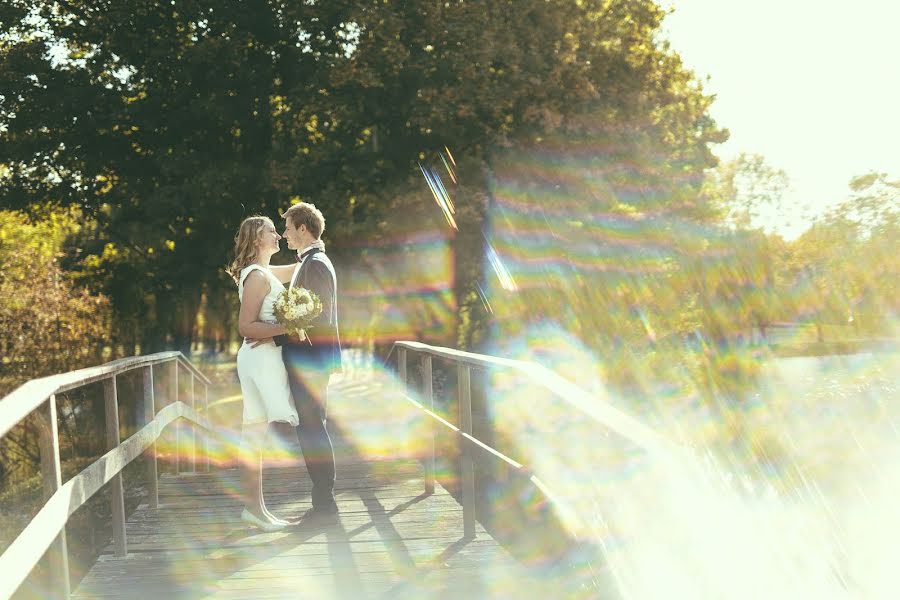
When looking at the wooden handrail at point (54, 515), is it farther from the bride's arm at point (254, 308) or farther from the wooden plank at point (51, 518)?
the bride's arm at point (254, 308)

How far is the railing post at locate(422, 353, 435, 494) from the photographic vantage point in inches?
299

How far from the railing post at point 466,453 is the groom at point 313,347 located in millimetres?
794

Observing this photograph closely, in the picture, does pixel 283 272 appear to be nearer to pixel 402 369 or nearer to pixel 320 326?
pixel 320 326

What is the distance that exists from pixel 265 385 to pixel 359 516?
122 centimetres

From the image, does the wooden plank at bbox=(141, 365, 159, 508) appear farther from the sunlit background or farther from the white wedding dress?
the sunlit background

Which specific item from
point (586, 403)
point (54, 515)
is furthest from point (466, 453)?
point (586, 403)

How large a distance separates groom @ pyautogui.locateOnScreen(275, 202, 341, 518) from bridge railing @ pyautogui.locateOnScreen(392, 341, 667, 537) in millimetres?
753

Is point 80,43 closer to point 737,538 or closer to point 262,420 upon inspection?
point 262,420

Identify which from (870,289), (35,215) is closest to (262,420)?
(35,215)

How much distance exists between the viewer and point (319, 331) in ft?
21.0

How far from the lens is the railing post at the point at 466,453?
6.10 m

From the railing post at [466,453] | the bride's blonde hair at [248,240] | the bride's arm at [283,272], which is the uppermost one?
the bride's blonde hair at [248,240]

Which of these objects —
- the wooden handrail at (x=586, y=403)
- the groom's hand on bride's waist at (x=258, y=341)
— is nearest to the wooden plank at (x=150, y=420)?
the groom's hand on bride's waist at (x=258, y=341)

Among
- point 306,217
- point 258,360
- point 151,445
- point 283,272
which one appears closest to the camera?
point 306,217
